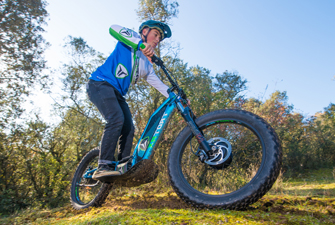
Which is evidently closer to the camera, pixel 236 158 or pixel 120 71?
pixel 236 158

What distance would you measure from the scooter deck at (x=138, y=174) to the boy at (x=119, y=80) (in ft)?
0.37

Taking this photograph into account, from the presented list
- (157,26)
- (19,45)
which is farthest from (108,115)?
(19,45)

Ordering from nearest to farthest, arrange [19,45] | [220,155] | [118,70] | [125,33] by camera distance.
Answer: [220,155]
[125,33]
[118,70]
[19,45]

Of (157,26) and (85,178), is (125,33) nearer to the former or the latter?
(157,26)

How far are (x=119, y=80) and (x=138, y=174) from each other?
1.26 m

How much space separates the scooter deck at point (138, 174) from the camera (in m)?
2.35

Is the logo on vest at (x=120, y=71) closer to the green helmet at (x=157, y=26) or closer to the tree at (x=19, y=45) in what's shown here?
the green helmet at (x=157, y=26)

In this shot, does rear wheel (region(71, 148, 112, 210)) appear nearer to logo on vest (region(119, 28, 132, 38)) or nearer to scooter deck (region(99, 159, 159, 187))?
scooter deck (region(99, 159, 159, 187))

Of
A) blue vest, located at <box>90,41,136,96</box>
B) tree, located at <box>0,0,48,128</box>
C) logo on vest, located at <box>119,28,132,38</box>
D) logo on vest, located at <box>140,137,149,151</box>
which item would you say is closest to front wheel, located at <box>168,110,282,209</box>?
logo on vest, located at <box>140,137,149,151</box>

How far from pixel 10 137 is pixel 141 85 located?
5.65 meters

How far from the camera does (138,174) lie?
240cm

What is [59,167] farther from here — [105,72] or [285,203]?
[285,203]

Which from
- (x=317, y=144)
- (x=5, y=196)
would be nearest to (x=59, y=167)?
(x=5, y=196)

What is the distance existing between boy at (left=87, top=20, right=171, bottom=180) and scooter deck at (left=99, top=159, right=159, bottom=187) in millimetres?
113
